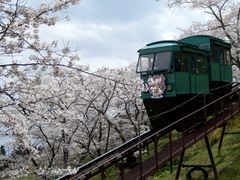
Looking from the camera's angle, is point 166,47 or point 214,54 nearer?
point 166,47

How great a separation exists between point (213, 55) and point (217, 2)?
9070 mm

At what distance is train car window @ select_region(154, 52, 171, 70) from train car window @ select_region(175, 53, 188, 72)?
340mm

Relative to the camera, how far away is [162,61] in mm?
16906

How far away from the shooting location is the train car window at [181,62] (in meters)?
16.8

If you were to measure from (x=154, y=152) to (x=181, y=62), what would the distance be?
4119 mm

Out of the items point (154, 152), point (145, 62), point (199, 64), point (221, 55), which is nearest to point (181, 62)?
point (145, 62)

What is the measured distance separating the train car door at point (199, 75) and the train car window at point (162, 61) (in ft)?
4.67

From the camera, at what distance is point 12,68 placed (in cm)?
714

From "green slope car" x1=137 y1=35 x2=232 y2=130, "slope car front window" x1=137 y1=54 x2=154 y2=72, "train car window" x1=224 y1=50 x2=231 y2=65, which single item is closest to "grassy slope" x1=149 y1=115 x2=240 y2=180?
"green slope car" x1=137 y1=35 x2=232 y2=130

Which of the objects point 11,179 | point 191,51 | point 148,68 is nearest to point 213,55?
point 191,51

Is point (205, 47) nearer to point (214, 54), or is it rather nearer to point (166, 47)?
point (214, 54)

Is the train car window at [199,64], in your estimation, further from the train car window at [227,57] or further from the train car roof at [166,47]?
Answer: the train car window at [227,57]

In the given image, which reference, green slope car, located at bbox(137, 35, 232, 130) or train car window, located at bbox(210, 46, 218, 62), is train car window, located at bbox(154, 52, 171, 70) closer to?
green slope car, located at bbox(137, 35, 232, 130)

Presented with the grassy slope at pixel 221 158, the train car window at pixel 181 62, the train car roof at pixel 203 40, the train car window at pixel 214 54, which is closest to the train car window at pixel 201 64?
the train car window at pixel 214 54
